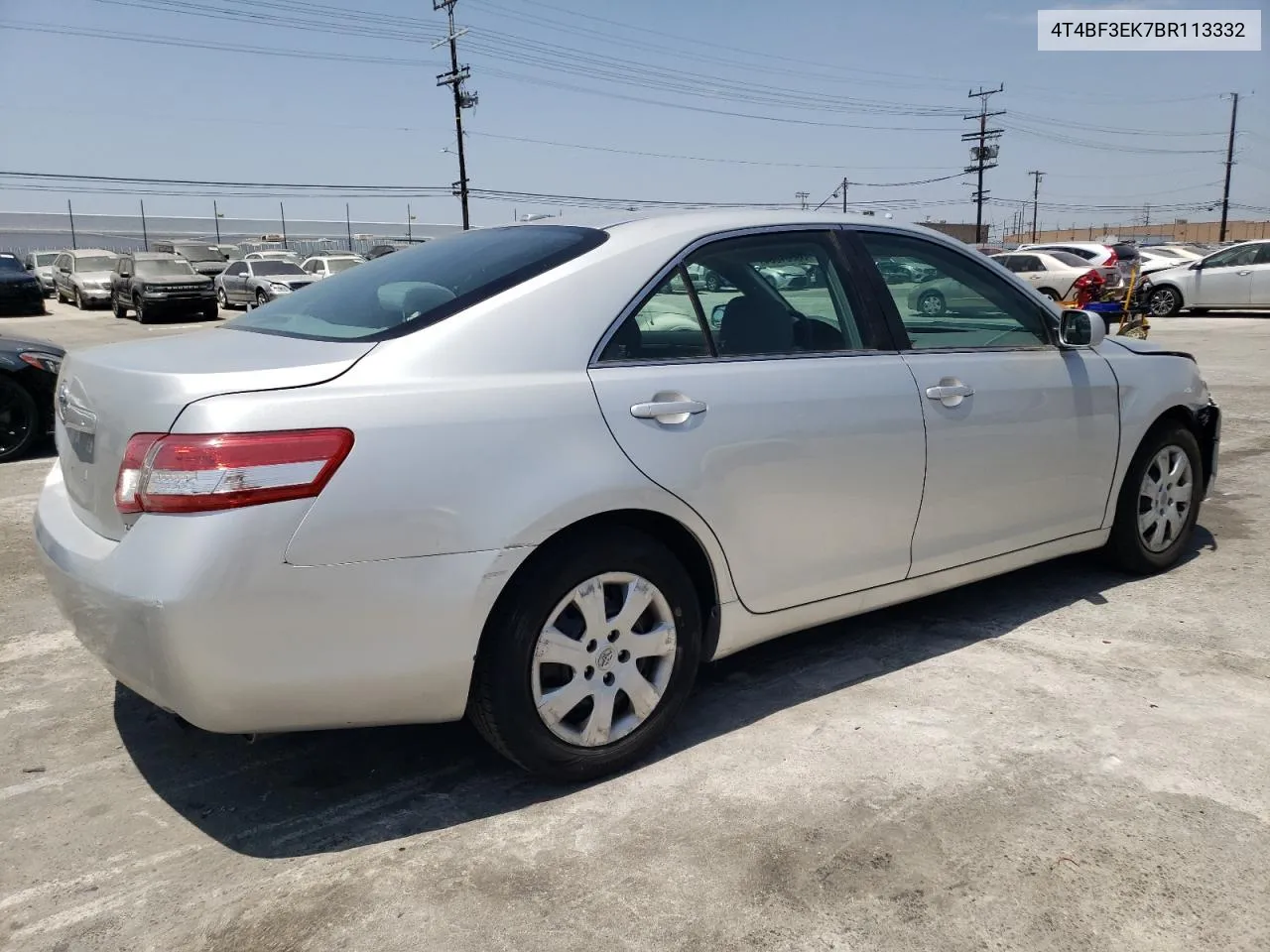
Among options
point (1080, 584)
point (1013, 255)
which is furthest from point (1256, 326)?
point (1080, 584)

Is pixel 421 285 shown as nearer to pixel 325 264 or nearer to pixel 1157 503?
pixel 1157 503

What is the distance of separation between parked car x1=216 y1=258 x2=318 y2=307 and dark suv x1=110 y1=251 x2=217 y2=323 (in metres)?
1.69

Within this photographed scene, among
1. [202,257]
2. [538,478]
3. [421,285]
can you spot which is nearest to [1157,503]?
[538,478]

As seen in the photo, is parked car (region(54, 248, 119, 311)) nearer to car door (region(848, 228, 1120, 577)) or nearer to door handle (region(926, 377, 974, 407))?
car door (region(848, 228, 1120, 577))

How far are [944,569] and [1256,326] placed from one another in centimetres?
1794

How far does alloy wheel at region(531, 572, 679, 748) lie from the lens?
2.67m

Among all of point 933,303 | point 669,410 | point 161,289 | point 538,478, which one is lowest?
point 538,478

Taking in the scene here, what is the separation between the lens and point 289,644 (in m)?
2.34

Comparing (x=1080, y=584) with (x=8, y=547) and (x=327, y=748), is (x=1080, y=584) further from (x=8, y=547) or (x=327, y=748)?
(x=8, y=547)

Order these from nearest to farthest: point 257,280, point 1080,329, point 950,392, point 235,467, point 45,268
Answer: point 235,467
point 950,392
point 1080,329
point 257,280
point 45,268

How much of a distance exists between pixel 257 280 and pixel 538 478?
29.2 meters

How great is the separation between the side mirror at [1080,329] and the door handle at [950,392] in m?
0.69

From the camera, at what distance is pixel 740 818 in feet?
8.64

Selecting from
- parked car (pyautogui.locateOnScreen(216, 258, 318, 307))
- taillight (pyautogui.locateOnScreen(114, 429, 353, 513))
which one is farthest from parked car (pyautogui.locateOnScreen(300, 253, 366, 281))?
taillight (pyautogui.locateOnScreen(114, 429, 353, 513))
